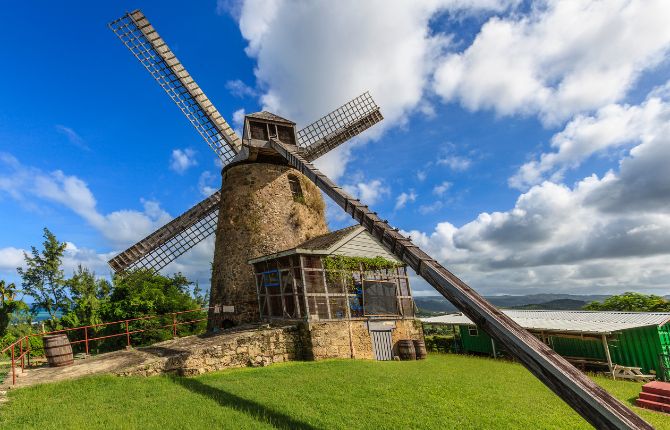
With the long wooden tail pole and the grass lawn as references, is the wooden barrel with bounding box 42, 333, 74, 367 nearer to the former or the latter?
the grass lawn

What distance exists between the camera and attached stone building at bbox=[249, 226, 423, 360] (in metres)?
15.7

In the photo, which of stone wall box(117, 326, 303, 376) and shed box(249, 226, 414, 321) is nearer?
stone wall box(117, 326, 303, 376)

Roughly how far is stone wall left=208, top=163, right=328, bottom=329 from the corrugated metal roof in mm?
12676

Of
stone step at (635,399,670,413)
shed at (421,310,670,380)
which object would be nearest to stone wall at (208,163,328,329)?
shed at (421,310,670,380)

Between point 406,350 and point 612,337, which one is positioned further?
point 612,337

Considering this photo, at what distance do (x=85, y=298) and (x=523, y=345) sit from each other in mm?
25355

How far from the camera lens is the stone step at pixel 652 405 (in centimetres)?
1074

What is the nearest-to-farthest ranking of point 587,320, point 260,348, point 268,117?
point 260,348 < point 587,320 < point 268,117

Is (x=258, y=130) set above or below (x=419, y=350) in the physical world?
above

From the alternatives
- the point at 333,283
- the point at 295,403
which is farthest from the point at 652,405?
the point at 333,283

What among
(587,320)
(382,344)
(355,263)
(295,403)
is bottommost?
(587,320)

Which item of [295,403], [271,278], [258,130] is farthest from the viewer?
[258,130]

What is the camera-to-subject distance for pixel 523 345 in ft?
17.6

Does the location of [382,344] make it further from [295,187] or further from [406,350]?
[295,187]
